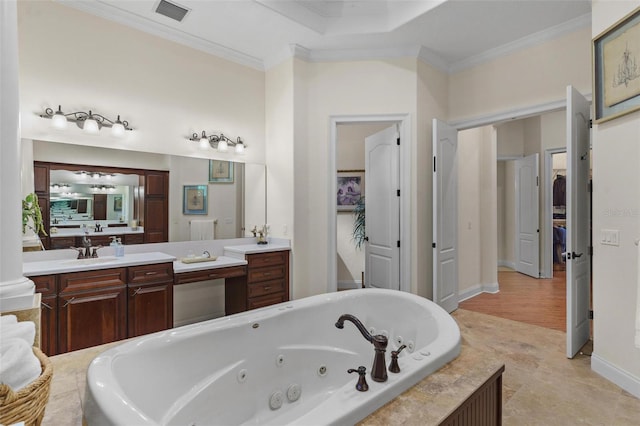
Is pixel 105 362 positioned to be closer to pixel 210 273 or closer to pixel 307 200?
pixel 210 273

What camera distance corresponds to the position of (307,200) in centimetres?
370

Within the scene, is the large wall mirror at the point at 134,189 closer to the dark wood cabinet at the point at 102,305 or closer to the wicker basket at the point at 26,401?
the dark wood cabinet at the point at 102,305

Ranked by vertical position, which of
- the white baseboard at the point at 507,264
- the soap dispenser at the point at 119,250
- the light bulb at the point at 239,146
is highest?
the light bulb at the point at 239,146

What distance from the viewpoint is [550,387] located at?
2.30 metres

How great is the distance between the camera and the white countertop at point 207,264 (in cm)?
296

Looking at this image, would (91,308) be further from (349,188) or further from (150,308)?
(349,188)

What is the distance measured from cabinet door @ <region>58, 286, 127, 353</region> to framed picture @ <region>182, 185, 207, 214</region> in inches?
42.8

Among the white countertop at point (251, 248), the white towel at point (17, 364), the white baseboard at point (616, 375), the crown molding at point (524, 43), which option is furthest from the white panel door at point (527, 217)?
the white towel at point (17, 364)

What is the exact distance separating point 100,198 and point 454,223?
3.68 meters

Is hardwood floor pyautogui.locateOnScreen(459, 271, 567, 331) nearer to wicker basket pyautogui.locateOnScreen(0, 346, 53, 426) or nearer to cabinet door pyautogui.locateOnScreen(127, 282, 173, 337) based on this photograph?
cabinet door pyautogui.locateOnScreen(127, 282, 173, 337)

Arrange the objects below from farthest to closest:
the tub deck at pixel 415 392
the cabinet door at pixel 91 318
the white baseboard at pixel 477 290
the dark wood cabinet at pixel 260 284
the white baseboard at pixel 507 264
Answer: the white baseboard at pixel 507 264 < the white baseboard at pixel 477 290 < the dark wood cabinet at pixel 260 284 < the cabinet door at pixel 91 318 < the tub deck at pixel 415 392

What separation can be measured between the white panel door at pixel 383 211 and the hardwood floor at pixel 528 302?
43.9 inches

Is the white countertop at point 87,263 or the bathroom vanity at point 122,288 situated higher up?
the white countertop at point 87,263

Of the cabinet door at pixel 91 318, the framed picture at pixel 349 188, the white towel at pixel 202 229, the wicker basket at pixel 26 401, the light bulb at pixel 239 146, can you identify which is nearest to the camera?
the wicker basket at pixel 26 401
